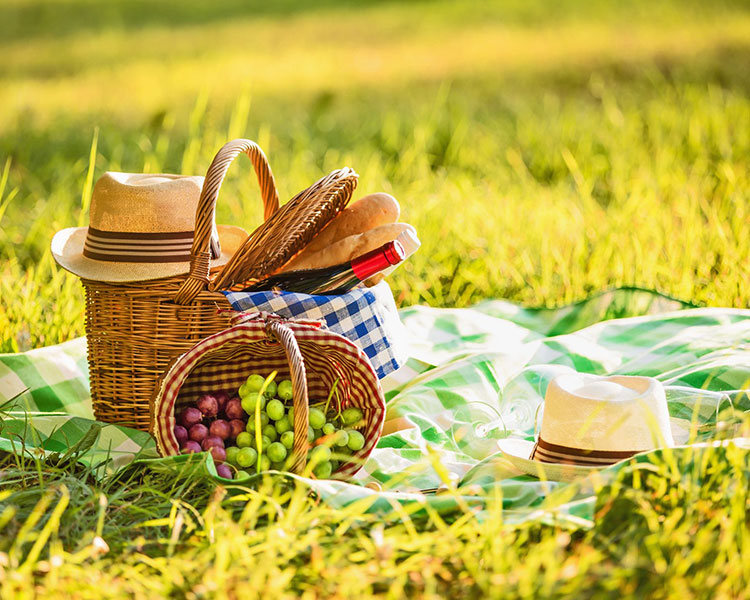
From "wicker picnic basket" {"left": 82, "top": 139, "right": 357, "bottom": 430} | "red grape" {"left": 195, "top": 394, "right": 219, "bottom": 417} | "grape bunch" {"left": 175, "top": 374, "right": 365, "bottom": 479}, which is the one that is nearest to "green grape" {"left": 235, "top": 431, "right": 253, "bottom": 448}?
"grape bunch" {"left": 175, "top": 374, "right": 365, "bottom": 479}

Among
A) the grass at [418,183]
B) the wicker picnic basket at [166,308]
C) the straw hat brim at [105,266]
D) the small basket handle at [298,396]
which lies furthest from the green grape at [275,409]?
the straw hat brim at [105,266]

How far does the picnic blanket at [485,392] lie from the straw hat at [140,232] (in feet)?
1.26

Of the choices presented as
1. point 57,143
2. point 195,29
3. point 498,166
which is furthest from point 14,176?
point 195,29

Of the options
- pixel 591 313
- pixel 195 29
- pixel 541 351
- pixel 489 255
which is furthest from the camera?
pixel 195 29

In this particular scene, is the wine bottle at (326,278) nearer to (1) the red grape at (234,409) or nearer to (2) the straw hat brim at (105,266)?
(2) the straw hat brim at (105,266)

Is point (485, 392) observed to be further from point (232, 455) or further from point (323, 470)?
point (232, 455)

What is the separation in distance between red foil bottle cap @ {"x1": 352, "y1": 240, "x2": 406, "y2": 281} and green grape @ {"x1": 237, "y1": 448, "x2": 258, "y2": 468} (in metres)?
0.52

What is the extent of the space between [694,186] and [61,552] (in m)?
3.49

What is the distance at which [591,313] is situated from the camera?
3.05 m

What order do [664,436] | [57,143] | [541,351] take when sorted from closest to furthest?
1. [664,436]
2. [541,351]
3. [57,143]

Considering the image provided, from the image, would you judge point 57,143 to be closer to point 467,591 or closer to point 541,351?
point 541,351

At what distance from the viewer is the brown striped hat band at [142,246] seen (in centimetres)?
211

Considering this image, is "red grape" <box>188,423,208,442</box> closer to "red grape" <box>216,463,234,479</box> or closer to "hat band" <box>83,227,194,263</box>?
"red grape" <box>216,463,234,479</box>

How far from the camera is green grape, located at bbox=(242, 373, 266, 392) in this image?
1.96 meters
